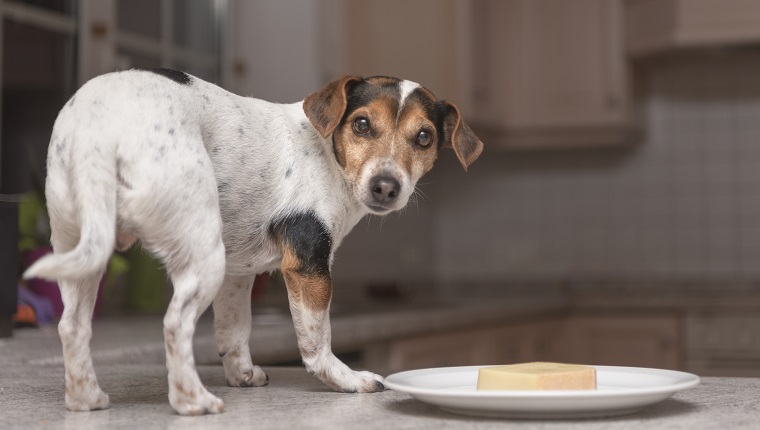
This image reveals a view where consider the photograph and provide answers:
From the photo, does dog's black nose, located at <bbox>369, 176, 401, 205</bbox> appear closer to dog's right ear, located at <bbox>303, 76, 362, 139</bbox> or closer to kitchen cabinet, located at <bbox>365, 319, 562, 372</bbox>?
dog's right ear, located at <bbox>303, 76, 362, 139</bbox>

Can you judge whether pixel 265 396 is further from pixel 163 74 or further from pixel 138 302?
pixel 138 302

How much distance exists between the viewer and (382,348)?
250cm

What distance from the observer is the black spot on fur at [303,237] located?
1.10 metres

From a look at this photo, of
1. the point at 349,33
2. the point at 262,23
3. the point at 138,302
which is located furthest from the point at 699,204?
the point at 138,302

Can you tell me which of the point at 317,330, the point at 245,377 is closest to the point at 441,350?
the point at 245,377

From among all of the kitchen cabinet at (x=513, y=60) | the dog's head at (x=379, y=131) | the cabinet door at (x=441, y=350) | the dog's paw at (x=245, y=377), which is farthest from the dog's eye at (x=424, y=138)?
the kitchen cabinet at (x=513, y=60)

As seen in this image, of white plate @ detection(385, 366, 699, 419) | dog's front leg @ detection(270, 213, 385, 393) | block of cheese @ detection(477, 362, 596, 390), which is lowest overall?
white plate @ detection(385, 366, 699, 419)

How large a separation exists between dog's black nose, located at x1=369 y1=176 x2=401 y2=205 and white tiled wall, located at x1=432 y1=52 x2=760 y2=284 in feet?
10.9

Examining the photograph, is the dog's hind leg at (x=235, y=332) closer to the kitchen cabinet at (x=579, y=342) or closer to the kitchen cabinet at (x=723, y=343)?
the kitchen cabinet at (x=579, y=342)

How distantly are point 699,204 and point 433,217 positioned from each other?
1.24 meters

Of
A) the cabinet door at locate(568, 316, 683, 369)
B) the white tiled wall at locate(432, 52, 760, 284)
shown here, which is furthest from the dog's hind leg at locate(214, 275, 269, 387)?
the white tiled wall at locate(432, 52, 760, 284)

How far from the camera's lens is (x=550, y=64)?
414 centimetres

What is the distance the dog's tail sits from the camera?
88 cm

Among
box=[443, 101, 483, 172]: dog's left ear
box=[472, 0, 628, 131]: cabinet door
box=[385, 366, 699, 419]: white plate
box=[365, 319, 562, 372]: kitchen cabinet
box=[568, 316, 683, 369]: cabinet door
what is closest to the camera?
box=[385, 366, 699, 419]: white plate
